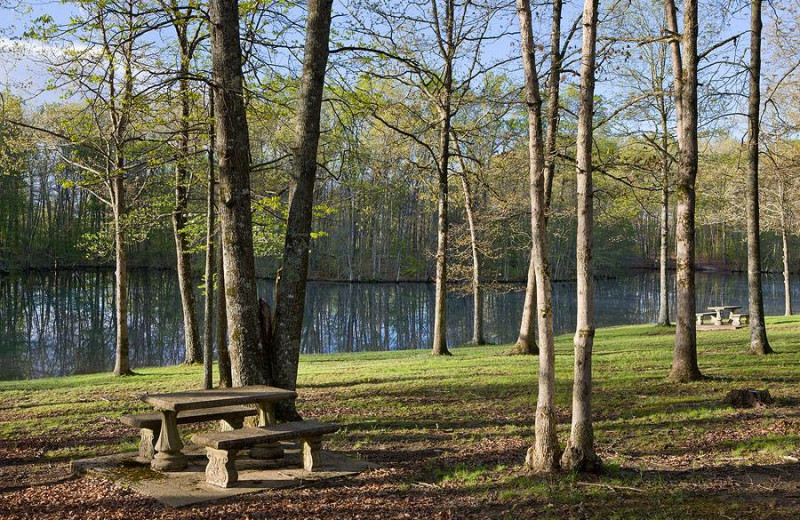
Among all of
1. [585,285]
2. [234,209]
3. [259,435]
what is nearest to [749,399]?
[585,285]

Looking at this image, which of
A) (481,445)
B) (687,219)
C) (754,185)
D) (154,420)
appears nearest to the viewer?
(154,420)

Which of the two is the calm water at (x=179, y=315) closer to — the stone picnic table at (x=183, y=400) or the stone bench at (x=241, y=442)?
the stone picnic table at (x=183, y=400)

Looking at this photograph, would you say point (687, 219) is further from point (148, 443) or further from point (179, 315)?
point (179, 315)

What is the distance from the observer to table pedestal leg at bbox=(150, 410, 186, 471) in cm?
652

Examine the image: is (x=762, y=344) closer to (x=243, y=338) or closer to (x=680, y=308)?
(x=680, y=308)

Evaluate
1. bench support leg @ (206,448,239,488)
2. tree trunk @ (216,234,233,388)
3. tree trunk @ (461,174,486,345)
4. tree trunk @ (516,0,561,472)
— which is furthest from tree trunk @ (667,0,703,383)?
tree trunk @ (461,174,486,345)

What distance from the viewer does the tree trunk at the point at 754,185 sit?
41.5 feet

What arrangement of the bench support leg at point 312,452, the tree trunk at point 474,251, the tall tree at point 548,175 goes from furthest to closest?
the tree trunk at point 474,251 < the tall tree at point 548,175 < the bench support leg at point 312,452

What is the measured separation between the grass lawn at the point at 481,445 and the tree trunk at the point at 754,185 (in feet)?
1.87

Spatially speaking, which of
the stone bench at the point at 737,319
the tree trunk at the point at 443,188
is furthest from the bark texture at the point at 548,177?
the stone bench at the point at 737,319

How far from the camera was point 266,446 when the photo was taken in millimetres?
6855

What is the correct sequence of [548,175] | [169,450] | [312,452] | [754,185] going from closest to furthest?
[312,452] < [169,450] < [754,185] < [548,175]

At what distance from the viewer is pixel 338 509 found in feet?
18.0

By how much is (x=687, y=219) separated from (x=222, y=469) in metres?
7.57
